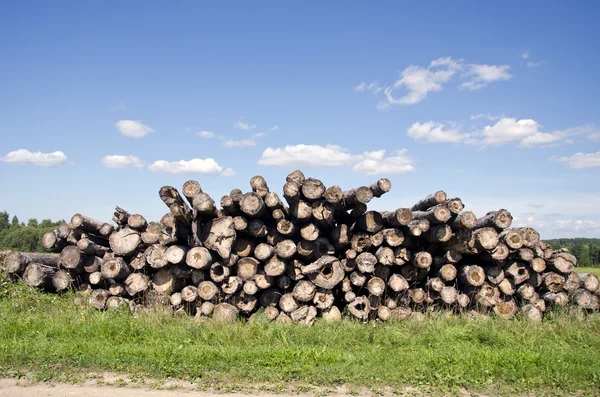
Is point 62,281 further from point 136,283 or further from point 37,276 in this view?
point 136,283

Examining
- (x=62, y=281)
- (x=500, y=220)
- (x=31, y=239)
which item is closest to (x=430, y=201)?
(x=500, y=220)

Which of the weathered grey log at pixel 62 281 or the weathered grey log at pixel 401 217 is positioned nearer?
the weathered grey log at pixel 401 217

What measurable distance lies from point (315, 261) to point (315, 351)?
8.12ft

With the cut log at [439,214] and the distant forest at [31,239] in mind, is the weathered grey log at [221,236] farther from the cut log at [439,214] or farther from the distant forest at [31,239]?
the distant forest at [31,239]

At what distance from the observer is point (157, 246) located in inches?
324

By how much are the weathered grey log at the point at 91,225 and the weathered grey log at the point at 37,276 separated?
3.30 feet

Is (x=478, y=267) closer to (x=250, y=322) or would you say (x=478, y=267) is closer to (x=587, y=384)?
(x=587, y=384)

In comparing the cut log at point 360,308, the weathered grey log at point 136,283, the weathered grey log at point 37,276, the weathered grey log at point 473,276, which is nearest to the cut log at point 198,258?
the weathered grey log at point 136,283

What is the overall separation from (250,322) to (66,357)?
2.76 meters

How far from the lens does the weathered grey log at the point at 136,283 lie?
8.30 m

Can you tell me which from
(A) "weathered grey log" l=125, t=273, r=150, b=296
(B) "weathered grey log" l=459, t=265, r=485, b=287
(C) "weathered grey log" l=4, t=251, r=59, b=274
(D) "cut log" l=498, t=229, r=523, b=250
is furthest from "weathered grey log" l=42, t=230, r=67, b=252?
(D) "cut log" l=498, t=229, r=523, b=250

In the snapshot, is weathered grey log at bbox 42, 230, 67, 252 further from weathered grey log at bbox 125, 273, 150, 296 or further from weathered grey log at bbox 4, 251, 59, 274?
weathered grey log at bbox 125, 273, 150, 296

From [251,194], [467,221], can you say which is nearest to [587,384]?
[467,221]

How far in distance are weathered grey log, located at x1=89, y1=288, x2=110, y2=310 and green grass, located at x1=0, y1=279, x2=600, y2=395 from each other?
61cm
